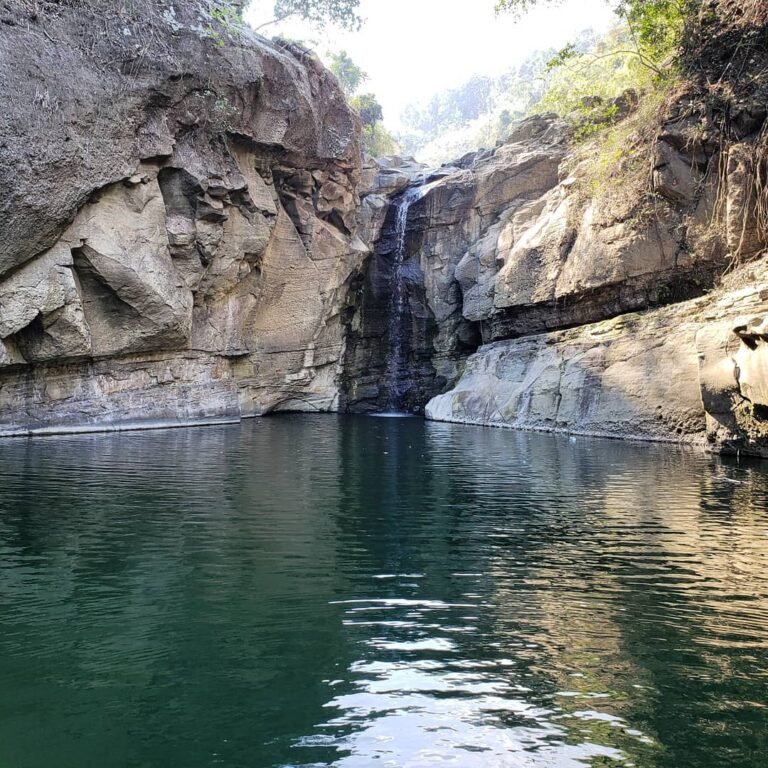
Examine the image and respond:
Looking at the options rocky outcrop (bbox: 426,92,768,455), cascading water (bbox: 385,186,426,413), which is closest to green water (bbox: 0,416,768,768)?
rocky outcrop (bbox: 426,92,768,455)

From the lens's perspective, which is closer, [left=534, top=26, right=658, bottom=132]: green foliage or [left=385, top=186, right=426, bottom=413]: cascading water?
[left=534, top=26, right=658, bottom=132]: green foliage

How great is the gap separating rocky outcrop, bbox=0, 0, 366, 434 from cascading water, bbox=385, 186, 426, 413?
289 cm

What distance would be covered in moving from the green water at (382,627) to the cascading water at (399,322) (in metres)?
22.5

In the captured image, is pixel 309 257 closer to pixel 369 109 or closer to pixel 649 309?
pixel 649 309

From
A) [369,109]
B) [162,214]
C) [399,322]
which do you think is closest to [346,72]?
[369,109]

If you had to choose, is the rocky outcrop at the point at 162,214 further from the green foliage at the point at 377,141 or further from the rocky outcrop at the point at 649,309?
the green foliage at the point at 377,141

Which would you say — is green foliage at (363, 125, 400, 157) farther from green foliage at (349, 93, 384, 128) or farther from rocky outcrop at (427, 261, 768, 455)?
rocky outcrop at (427, 261, 768, 455)

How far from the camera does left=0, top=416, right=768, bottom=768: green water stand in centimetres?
309

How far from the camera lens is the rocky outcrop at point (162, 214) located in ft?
56.8

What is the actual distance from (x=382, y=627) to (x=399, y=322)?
2820cm

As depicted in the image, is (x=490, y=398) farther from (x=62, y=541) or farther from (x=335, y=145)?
(x=62, y=541)

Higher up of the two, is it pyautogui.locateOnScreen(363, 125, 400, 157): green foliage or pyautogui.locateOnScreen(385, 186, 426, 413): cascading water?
pyautogui.locateOnScreen(363, 125, 400, 157): green foliage

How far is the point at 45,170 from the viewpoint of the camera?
16.9m

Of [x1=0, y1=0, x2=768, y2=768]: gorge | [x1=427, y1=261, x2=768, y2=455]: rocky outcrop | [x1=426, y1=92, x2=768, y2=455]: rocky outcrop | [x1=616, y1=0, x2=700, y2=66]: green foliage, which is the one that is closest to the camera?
[x1=0, y1=0, x2=768, y2=768]: gorge
